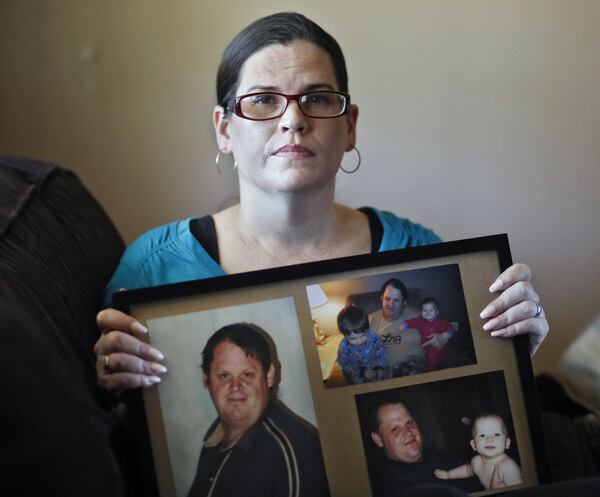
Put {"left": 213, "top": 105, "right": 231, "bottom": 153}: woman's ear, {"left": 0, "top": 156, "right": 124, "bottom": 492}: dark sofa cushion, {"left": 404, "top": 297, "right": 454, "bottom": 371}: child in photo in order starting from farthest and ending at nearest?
{"left": 213, "top": 105, "right": 231, "bottom": 153}: woman's ear
{"left": 404, "top": 297, "right": 454, "bottom": 371}: child in photo
{"left": 0, "top": 156, "right": 124, "bottom": 492}: dark sofa cushion

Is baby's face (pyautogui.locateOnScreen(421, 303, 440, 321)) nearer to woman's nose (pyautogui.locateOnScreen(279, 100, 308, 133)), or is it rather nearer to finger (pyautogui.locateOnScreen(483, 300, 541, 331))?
finger (pyautogui.locateOnScreen(483, 300, 541, 331))

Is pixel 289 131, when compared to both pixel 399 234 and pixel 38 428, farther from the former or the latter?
pixel 38 428

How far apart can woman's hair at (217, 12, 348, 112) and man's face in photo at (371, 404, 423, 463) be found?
1.84 feet

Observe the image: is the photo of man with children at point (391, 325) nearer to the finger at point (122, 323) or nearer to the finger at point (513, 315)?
the finger at point (513, 315)

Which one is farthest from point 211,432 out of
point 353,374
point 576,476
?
point 576,476

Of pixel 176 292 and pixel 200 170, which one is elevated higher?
pixel 200 170

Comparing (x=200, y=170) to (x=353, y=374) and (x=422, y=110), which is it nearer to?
(x=422, y=110)

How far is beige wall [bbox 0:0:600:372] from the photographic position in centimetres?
162

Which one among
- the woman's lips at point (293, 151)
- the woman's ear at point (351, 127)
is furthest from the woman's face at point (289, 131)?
the woman's ear at point (351, 127)

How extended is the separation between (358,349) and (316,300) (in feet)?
0.28

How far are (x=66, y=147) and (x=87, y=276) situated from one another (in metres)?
0.58

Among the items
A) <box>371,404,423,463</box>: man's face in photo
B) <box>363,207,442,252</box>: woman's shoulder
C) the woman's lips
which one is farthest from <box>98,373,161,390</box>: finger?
<box>363,207,442,252</box>: woman's shoulder

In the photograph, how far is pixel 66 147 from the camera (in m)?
1.65

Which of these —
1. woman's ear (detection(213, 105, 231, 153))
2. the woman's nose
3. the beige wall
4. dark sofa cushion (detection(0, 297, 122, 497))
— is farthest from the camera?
the beige wall
